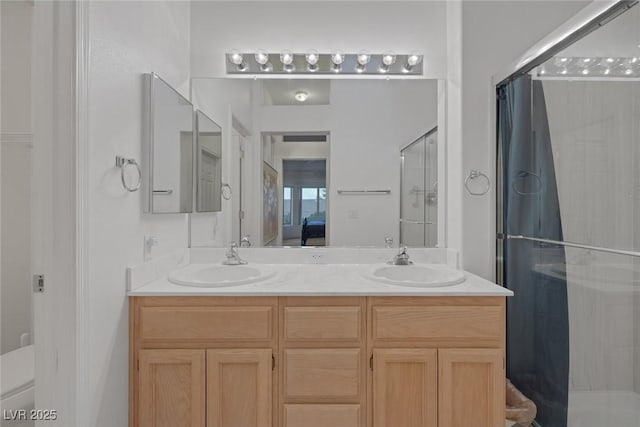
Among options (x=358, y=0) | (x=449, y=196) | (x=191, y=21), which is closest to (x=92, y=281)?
(x=191, y=21)

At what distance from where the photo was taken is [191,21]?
2131 millimetres

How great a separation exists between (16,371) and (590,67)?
9.56ft

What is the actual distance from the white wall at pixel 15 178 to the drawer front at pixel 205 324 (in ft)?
4.52

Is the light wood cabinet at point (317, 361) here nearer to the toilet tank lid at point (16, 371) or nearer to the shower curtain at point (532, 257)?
the shower curtain at point (532, 257)

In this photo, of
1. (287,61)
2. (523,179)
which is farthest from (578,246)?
(287,61)

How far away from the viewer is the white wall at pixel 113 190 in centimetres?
126

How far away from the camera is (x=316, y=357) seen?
59.1 inches

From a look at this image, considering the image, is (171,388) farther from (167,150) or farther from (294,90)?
(294,90)

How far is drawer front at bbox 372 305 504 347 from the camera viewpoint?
4.95 ft

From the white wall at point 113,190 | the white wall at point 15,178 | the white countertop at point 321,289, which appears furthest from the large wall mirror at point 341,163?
the white wall at point 15,178

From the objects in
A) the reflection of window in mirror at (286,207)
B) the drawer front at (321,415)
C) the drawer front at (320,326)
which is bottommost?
the drawer front at (321,415)

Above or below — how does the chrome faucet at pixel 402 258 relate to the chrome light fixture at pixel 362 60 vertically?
below

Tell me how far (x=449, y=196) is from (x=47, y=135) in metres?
1.94

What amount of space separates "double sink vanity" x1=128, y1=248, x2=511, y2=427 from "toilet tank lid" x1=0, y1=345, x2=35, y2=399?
491 millimetres
